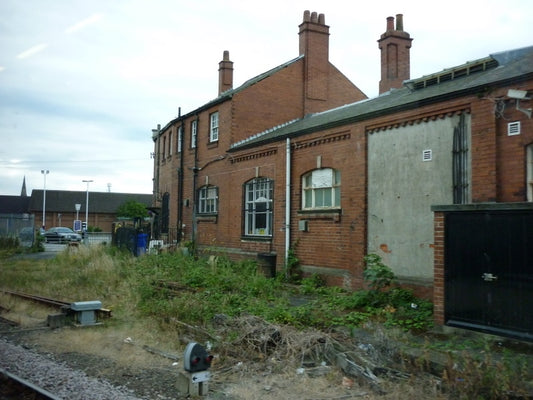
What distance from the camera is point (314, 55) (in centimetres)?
2167

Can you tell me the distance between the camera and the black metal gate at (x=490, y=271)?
7.22 m

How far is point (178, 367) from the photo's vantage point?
7047 millimetres

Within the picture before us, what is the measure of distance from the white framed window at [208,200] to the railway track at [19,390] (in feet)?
47.8

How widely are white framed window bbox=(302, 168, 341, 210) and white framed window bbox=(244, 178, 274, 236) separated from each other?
1.98 meters

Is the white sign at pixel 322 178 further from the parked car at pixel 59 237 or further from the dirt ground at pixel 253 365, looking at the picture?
the parked car at pixel 59 237

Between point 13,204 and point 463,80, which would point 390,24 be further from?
point 13,204

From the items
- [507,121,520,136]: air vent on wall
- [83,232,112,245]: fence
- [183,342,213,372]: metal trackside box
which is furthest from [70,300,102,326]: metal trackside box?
[83,232,112,245]: fence

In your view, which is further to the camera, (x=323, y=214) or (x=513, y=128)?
(x=323, y=214)

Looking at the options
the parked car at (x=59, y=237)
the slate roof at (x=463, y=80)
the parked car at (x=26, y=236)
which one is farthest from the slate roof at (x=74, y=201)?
the slate roof at (x=463, y=80)

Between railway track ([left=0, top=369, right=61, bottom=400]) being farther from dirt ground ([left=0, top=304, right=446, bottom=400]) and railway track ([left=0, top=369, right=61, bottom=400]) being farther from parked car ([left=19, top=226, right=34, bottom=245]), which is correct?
parked car ([left=19, top=226, right=34, bottom=245])

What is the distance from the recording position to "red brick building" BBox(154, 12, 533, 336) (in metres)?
9.62

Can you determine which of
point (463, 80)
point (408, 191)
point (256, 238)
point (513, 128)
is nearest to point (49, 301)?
point (256, 238)

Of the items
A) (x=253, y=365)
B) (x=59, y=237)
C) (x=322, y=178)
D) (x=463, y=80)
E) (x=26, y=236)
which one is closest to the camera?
(x=253, y=365)

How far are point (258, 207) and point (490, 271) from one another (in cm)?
1084
